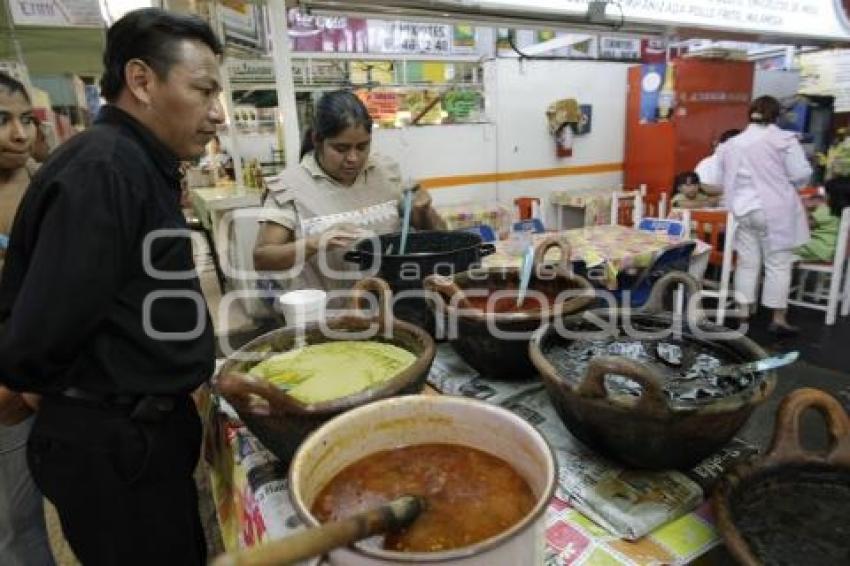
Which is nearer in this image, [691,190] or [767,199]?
[767,199]

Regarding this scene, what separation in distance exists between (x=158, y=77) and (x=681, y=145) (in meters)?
5.61

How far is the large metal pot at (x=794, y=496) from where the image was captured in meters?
0.63

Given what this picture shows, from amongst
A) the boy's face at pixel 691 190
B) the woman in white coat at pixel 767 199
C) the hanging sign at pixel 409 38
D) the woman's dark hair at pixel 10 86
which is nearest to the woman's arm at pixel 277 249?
the woman's dark hair at pixel 10 86

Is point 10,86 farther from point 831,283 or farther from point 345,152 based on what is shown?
point 831,283

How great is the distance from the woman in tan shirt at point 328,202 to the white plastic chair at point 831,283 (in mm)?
3619

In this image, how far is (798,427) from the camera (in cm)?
72

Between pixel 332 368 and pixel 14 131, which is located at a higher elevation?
pixel 14 131

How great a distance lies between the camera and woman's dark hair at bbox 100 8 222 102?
96cm

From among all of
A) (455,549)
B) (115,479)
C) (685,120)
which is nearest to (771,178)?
(685,120)

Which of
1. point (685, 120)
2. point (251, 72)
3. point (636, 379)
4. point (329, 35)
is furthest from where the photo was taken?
point (329, 35)

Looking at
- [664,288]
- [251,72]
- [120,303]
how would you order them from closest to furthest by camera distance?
[120,303] < [664,288] < [251,72]

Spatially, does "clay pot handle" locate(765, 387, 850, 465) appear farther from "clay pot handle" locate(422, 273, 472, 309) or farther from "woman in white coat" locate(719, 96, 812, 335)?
"woman in white coat" locate(719, 96, 812, 335)

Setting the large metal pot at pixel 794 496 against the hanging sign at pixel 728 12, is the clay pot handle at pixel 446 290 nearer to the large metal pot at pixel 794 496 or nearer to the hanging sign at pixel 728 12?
the large metal pot at pixel 794 496

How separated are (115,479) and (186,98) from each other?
77 cm
